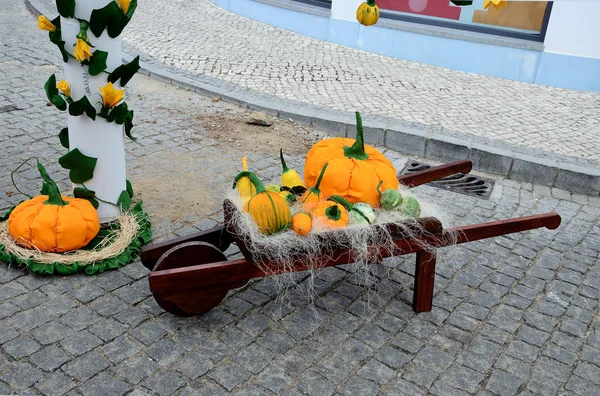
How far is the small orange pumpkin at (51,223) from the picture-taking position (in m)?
3.53

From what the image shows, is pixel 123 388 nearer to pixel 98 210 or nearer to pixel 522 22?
pixel 98 210

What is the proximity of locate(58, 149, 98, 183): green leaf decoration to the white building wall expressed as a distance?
6.16 m

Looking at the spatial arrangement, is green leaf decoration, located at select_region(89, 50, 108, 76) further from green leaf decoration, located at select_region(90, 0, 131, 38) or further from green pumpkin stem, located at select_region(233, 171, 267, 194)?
green pumpkin stem, located at select_region(233, 171, 267, 194)

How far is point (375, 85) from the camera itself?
289 inches

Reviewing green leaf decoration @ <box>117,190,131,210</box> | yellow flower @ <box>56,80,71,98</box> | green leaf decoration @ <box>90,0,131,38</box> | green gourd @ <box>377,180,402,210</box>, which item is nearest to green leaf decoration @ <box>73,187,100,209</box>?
green leaf decoration @ <box>117,190,131,210</box>

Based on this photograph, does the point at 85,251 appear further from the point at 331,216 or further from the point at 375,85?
the point at 375,85

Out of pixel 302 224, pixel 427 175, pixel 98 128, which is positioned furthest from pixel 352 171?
pixel 98 128

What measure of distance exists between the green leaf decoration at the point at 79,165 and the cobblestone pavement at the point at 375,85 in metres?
3.29

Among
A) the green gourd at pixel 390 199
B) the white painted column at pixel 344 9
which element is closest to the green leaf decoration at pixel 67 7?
the green gourd at pixel 390 199

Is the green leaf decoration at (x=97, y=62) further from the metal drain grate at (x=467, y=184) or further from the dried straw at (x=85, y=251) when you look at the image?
the metal drain grate at (x=467, y=184)

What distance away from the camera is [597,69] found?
7555 mm

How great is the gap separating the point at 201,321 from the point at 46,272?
0.96m

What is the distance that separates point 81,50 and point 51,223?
3.24 feet

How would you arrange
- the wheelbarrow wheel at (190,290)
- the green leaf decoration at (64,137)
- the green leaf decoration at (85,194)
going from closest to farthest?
the wheelbarrow wheel at (190,290) → the green leaf decoration at (85,194) → the green leaf decoration at (64,137)
